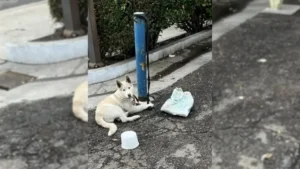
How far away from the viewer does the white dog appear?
0.90m

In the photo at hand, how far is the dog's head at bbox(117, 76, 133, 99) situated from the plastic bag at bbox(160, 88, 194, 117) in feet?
0.39

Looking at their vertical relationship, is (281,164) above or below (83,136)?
below

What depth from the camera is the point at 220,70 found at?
88 cm

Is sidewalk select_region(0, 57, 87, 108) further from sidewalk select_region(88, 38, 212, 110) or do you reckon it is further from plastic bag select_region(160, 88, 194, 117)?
plastic bag select_region(160, 88, 194, 117)

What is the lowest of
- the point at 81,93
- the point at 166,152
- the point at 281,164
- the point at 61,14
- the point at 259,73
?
the point at 281,164

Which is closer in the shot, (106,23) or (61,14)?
→ (61,14)

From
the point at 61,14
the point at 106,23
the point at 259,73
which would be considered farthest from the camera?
the point at 259,73

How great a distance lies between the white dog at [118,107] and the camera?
904 millimetres

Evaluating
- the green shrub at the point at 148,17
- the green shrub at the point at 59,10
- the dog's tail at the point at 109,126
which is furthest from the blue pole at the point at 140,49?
the green shrub at the point at 59,10

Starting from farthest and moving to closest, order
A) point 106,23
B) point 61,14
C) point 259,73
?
point 259,73
point 106,23
point 61,14

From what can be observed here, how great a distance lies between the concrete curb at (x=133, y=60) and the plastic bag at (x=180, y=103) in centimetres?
11

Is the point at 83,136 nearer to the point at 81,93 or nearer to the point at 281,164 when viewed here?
the point at 81,93

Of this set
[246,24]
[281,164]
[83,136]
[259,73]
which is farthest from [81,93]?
[281,164]

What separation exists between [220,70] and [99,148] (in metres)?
0.39
